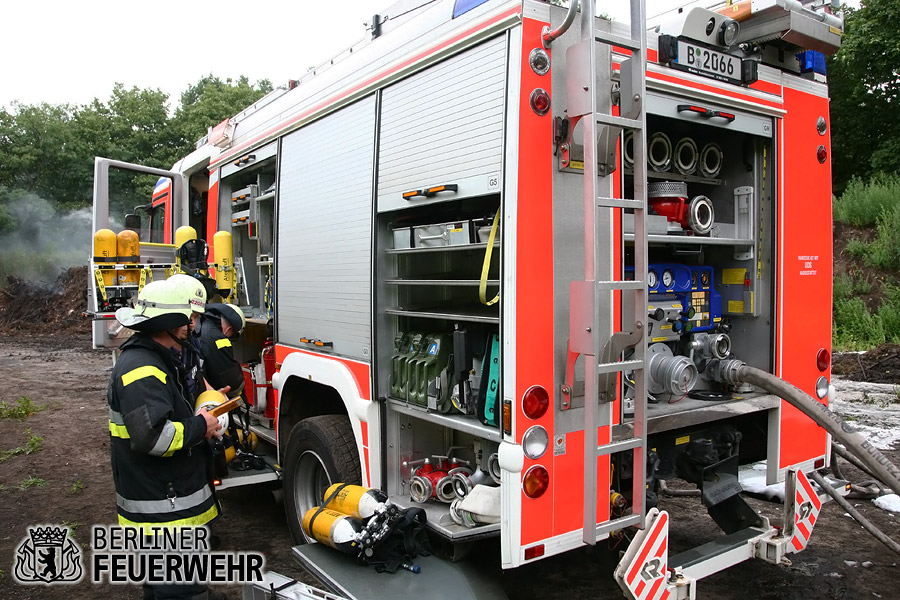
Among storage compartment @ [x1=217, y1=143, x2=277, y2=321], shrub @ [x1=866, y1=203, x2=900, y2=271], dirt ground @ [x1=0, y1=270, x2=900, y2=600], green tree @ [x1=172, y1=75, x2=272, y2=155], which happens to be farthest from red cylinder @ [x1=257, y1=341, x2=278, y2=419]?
green tree @ [x1=172, y1=75, x2=272, y2=155]

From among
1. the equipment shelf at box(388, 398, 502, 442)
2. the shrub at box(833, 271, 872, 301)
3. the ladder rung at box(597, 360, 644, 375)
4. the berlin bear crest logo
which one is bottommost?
the berlin bear crest logo

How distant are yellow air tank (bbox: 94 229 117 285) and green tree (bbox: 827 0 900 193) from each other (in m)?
20.7

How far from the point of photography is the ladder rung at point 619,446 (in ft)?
9.30

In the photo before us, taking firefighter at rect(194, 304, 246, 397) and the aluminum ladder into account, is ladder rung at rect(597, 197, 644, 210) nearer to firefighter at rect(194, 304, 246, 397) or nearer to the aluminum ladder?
the aluminum ladder

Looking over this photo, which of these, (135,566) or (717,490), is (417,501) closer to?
(135,566)

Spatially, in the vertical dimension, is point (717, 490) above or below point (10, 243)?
below

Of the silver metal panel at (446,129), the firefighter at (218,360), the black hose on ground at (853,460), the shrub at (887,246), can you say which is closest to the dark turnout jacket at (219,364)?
the firefighter at (218,360)

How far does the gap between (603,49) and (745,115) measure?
3.96 ft

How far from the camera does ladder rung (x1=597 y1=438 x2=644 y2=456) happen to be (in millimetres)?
2836

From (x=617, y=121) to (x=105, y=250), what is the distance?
4.76m

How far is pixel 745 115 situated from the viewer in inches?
145

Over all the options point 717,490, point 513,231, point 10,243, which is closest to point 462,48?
point 513,231

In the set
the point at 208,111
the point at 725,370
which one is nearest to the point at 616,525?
the point at 725,370

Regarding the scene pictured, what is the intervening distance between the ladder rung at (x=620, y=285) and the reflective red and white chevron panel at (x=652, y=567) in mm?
940
